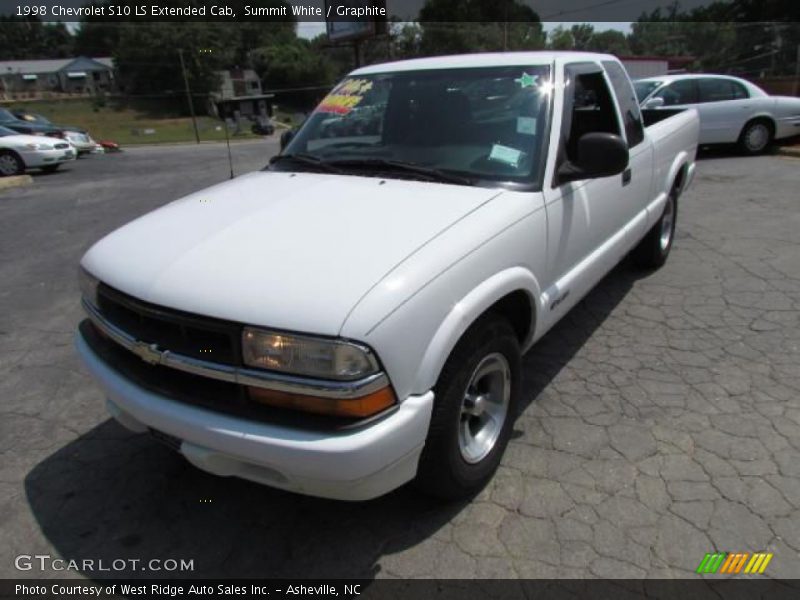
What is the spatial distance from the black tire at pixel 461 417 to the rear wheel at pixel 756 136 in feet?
37.4

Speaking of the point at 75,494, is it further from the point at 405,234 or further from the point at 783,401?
the point at 783,401

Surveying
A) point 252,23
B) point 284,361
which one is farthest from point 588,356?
point 252,23

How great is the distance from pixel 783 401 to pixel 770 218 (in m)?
4.52

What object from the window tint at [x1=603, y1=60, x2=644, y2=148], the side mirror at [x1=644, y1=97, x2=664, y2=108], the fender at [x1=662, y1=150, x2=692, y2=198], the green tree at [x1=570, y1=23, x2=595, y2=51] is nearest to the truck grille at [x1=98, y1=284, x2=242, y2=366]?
the window tint at [x1=603, y1=60, x2=644, y2=148]

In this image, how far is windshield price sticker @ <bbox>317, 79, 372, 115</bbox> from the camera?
11.9ft

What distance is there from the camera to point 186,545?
2.43m

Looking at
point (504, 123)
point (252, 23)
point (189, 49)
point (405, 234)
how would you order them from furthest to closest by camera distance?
point (252, 23)
point (189, 49)
point (504, 123)
point (405, 234)

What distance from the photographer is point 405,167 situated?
2.97 meters

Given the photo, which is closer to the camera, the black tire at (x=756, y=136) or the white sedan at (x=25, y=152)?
the black tire at (x=756, y=136)

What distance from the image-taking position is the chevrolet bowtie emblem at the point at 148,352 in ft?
7.13

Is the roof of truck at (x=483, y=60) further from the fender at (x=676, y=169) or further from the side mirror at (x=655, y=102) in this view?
the side mirror at (x=655, y=102)

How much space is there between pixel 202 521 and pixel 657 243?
430 centimetres

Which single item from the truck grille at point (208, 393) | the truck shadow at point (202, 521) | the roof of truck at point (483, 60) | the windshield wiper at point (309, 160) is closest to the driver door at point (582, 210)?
the roof of truck at point (483, 60)

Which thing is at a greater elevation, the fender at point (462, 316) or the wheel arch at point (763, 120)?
the wheel arch at point (763, 120)
